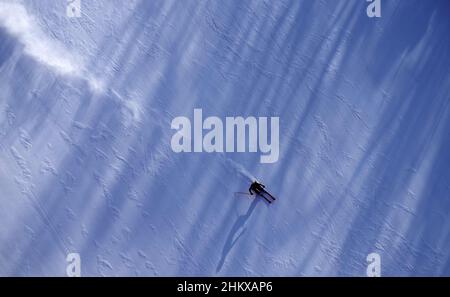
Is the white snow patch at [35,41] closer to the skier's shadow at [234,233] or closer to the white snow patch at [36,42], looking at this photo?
the white snow patch at [36,42]

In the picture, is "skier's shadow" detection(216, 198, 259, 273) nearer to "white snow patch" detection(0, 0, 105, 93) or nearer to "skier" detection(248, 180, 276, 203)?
"skier" detection(248, 180, 276, 203)

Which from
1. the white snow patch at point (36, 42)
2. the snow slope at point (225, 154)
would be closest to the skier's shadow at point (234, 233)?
the snow slope at point (225, 154)

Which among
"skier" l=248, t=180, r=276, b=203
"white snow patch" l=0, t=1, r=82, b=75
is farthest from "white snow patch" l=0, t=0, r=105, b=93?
"skier" l=248, t=180, r=276, b=203

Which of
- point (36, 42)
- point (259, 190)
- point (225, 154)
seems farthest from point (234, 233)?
point (36, 42)

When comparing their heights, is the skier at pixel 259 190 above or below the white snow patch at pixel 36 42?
below

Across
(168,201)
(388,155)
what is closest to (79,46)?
(168,201)
